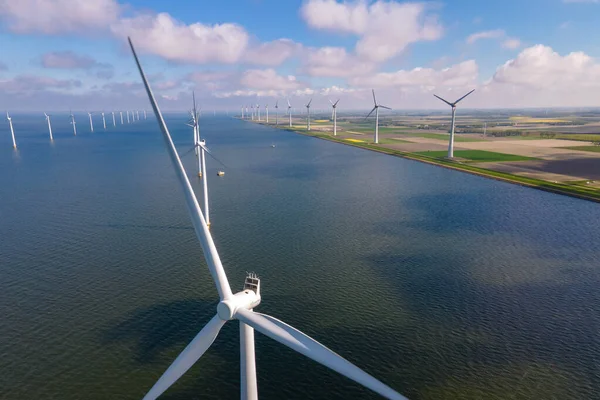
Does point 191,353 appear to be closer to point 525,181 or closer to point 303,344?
point 303,344

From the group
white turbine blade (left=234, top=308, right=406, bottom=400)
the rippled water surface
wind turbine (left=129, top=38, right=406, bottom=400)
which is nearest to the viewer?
white turbine blade (left=234, top=308, right=406, bottom=400)

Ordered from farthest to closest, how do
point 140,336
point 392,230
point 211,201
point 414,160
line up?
point 414,160 < point 211,201 < point 392,230 < point 140,336

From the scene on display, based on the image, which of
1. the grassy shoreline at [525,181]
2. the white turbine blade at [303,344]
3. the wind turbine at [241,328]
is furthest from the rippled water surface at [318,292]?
the white turbine blade at [303,344]

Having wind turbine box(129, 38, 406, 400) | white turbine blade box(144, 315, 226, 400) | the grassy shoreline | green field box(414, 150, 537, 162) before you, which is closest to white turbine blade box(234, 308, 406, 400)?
wind turbine box(129, 38, 406, 400)

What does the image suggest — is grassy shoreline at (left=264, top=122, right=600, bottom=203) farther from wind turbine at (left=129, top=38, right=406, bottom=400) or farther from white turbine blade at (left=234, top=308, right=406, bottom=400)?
wind turbine at (left=129, top=38, right=406, bottom=400)

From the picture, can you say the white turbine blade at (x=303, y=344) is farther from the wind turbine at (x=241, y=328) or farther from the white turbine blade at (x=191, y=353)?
the white turbine blade at (x=191, y=353)

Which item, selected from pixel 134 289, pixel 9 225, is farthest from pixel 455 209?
pixel 9 225

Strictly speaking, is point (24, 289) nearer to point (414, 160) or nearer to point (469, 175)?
point (469, 175)
